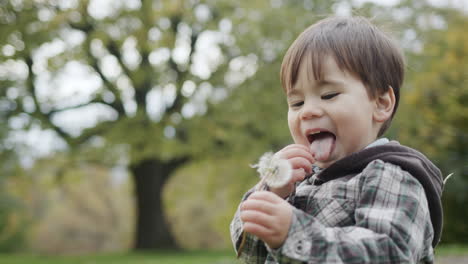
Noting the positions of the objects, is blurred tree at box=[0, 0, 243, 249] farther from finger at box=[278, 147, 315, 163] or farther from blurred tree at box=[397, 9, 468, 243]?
finger at box=[278, 147, 315, 163]

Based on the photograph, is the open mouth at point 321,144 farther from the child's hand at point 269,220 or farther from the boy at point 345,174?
the child's hand at point 269,220

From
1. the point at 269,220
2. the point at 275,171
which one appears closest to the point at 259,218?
the point at 269,220

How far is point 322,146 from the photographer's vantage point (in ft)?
5.43

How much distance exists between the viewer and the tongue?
1637 millimetres

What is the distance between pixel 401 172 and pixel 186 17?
1357 cm

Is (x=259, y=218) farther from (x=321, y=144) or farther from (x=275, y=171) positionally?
(x=321, y=144)

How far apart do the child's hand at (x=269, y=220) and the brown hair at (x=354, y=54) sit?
453 mm

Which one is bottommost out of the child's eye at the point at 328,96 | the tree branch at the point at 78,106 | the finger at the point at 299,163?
the finger at the point at 299,163

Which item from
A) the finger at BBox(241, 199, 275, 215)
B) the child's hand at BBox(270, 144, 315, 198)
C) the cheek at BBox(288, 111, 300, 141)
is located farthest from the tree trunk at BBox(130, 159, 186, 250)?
the finger at BBox(241, 199, 275, 215)

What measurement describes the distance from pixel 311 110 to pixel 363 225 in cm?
39

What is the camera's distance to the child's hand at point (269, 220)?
1351 millimetres

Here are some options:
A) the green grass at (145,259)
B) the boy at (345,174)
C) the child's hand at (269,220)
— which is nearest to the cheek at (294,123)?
the boy at (345,174)

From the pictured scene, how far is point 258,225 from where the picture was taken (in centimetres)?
135

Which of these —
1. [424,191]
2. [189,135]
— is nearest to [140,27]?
[189,135]
